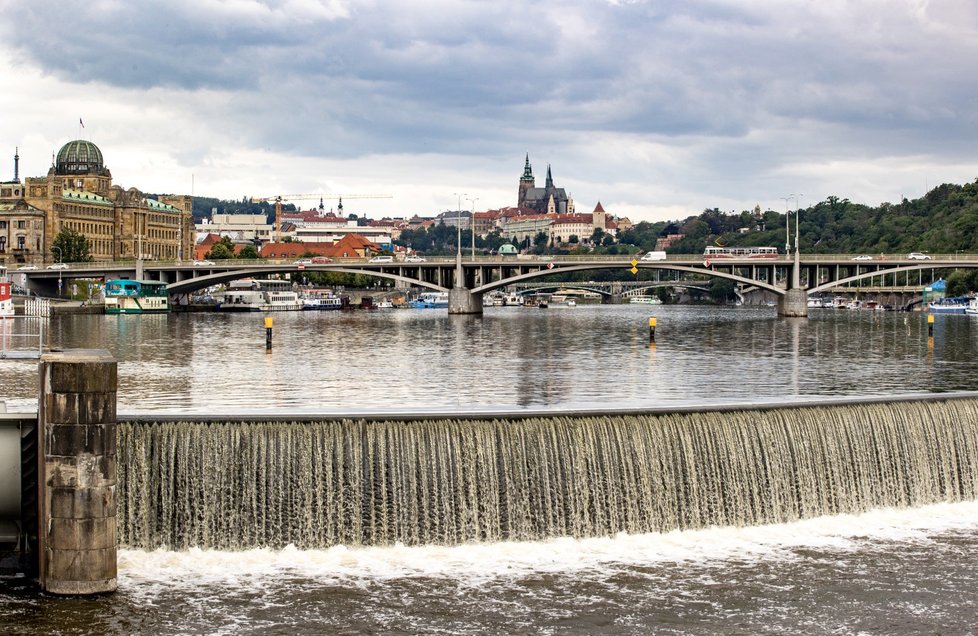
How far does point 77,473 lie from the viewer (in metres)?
20.9

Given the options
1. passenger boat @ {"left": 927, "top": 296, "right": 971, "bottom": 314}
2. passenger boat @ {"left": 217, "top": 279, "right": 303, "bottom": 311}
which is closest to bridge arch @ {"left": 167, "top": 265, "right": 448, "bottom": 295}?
passenger boat @ {"left": 217, "top": 279, "right": 303, "bottom": 311}

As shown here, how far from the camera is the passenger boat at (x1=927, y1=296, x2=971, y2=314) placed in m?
141

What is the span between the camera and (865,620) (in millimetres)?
20969

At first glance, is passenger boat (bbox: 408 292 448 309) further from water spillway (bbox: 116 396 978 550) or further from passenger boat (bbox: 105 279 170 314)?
water spillway (bbox: 116 396 978 550)

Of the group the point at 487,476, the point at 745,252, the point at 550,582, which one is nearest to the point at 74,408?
the point at 487,476

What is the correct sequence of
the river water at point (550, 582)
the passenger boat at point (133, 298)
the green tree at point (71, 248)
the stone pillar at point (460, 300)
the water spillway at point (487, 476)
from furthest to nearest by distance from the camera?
the green tree at point (71, 248) → the stone pillar at point (460, 300) → the passenger boat at point (133, 298) → the water spillway at point (487, 476) → the river water at point (550, 582)

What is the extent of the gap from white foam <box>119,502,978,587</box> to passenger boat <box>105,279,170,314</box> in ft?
371

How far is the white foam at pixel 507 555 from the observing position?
22875 mm

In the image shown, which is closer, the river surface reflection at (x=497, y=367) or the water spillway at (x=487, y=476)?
the water spillway at (x=487, y=476)

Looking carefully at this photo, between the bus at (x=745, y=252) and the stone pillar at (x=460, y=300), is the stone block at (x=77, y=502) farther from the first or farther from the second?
the stone pillar at (x=460, y=300)

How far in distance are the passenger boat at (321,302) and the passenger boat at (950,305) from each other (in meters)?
78.1

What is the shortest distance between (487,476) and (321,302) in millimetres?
151998

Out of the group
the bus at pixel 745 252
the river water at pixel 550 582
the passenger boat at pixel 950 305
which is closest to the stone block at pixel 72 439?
the river water at pixel 550 582

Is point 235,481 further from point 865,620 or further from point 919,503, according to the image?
point 919,503
